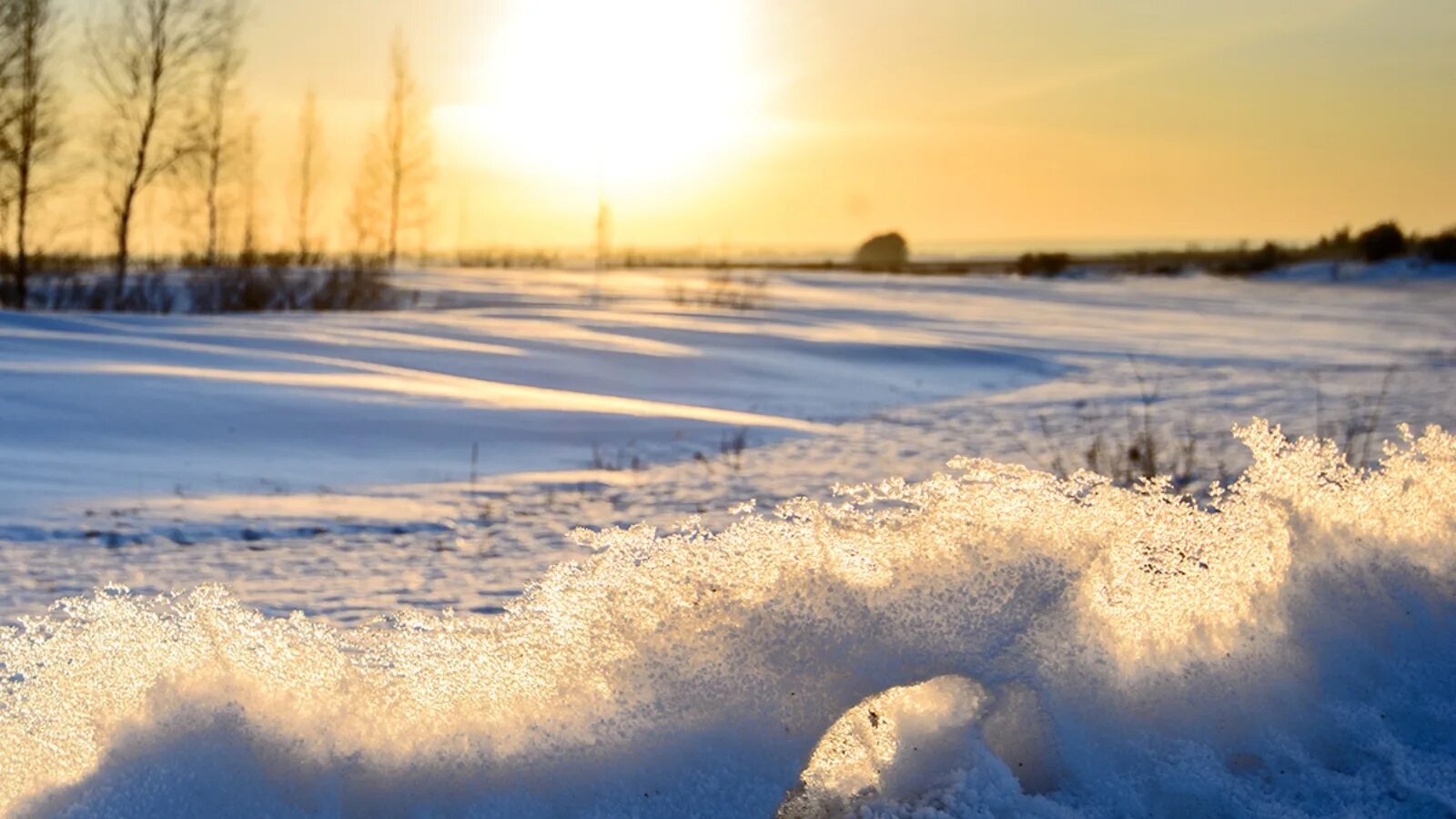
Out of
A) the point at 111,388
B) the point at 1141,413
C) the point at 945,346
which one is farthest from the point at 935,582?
the point at 945,346

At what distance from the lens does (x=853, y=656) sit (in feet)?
7.59

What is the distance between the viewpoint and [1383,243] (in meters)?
34.4

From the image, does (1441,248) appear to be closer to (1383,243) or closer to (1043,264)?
(1383,243)

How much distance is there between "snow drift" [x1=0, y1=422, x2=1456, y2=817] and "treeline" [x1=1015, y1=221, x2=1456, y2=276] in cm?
3259

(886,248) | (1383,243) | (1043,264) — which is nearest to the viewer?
(1383,243)

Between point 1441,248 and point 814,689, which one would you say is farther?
point 1441,248

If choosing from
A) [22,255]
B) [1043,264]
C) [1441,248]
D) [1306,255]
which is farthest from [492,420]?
[1306,255]

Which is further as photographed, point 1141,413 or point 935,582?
point 1141,413

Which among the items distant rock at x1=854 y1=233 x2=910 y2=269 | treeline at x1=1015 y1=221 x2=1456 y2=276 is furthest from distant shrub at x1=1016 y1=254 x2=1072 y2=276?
distant rock at x1=854 y1=233 x2=910 y2=269

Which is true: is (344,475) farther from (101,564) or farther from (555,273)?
(555,273)

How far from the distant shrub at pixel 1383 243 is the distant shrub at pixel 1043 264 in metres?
7.86

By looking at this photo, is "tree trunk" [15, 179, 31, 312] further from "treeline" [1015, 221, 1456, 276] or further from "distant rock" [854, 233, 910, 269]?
"distant rock" [854, 233, 910, 269]

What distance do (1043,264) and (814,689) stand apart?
121 ft

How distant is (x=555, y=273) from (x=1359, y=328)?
14983mm
